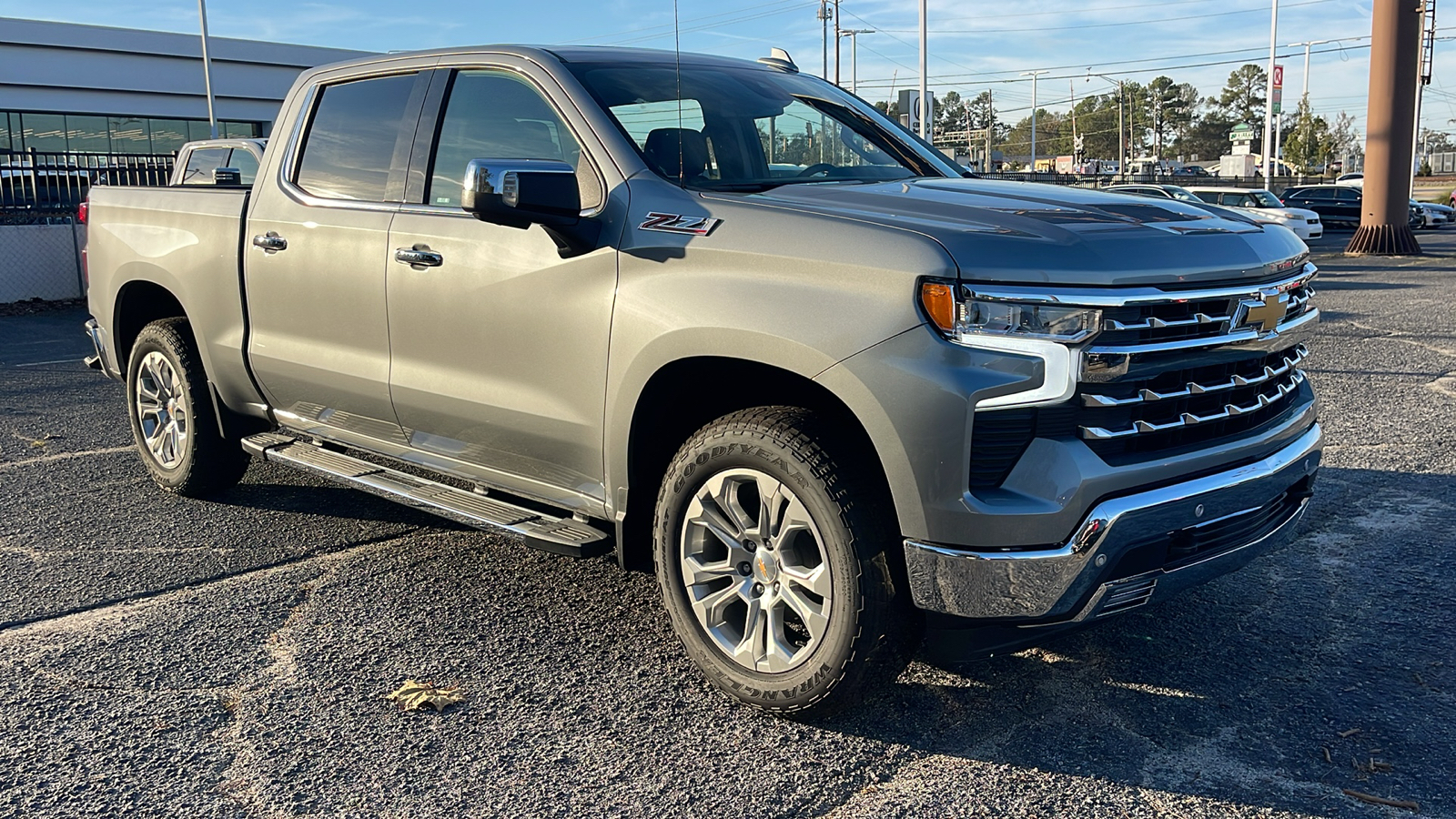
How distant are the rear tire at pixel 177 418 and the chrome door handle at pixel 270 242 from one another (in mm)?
887

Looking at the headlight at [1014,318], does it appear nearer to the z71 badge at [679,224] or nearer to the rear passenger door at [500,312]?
the z71 badge at [679,224]

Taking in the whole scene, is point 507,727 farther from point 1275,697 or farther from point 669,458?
point 1275,697

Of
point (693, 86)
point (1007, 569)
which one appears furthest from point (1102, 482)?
point (693, 86)

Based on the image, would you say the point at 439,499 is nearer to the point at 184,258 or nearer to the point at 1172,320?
the point at 184,258


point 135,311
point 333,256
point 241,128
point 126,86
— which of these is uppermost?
point 126,86

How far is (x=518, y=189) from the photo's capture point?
11.2 feet

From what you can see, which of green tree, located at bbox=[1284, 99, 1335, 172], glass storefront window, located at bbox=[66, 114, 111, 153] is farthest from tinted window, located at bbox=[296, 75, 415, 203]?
green tree, located at bbox=[1284, 99, 1335, 172]

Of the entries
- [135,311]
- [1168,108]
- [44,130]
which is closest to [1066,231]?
Answer: [135,311]

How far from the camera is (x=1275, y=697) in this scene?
3.53 meters

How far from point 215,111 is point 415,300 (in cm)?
4790

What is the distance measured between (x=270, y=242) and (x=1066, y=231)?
3.27m

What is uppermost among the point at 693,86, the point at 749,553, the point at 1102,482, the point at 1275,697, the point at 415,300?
the point at 693,86

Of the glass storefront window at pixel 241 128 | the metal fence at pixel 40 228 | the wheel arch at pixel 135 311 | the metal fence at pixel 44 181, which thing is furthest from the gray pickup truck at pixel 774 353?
the glass storefront window at pixel 241 128

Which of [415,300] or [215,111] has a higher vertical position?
[215,111]
